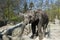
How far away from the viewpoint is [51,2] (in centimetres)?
2722

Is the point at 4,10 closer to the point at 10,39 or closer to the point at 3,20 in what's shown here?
the point at 3,20

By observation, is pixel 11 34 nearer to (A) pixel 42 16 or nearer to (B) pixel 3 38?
(B) pixel 3 38

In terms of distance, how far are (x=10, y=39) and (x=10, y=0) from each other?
17.8m

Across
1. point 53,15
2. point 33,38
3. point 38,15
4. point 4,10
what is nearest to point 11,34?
point 38,15

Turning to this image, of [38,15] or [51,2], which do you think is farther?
[51,2]

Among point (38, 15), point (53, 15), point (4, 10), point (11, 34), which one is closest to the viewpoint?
point (11, 34)

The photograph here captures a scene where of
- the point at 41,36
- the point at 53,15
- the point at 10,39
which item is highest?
the point at 10,39

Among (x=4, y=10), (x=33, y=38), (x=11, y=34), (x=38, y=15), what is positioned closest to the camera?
(x=11, y=34)

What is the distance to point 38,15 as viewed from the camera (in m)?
8.50

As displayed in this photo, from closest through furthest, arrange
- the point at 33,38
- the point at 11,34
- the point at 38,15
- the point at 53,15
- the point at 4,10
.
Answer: the point at 11,34 < the point at 38,15 < the point at 33,38 < the point at 4,10 < the point at 53,15

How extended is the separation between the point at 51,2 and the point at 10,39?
22122 mm

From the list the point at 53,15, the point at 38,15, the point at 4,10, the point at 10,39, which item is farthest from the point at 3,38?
the point at 53,15

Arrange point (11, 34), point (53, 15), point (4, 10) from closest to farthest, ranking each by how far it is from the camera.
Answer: point (11, 34), point (4, 10), point (53, 15)

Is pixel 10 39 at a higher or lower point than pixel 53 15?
higher
